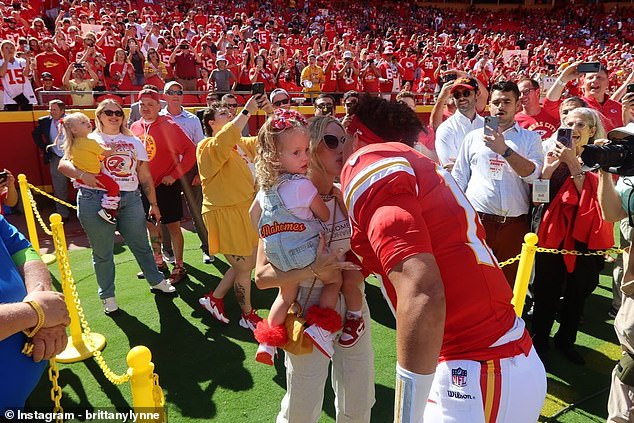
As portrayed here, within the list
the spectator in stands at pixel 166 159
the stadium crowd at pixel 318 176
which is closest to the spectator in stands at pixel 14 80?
the stadium crowd at pixel 318 176

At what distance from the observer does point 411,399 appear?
1503 millimetres

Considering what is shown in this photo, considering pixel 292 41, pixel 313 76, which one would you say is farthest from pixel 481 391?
pixel 292 41

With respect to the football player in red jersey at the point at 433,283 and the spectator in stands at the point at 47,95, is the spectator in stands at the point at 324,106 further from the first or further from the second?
the spectator in stands at the point at 47,95

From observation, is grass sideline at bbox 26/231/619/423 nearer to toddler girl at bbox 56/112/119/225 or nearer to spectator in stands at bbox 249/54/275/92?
toddler girl at bbox 56/112/119/225

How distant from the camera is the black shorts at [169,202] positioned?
5609 mm

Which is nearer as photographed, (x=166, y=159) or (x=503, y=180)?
(x=503, y=180)

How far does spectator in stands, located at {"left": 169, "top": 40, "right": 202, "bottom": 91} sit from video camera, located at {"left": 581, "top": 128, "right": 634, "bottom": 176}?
1097 centimetres

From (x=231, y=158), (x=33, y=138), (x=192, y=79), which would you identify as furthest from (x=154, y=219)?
(x=192, y=79)

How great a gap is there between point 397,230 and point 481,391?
72 cm

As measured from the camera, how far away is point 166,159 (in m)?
5.49

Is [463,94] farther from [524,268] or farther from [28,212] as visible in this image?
[28,212]

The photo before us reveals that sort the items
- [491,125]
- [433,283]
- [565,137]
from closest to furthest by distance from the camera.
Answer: [433,283] < [565,137] < [491,125]

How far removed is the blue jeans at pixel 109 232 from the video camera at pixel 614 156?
4.07 meters

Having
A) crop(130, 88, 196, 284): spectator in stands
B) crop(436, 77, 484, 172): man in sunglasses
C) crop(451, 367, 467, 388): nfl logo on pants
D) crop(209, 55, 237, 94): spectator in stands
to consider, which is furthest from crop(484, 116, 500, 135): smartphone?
crop(209, 55, 237, 94): spectator in stands
